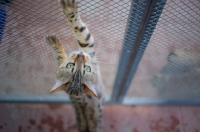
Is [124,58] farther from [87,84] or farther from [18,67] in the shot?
[18,67]

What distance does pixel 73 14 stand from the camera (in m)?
0.89

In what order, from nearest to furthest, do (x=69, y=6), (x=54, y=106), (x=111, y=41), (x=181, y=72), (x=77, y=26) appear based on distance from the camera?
1. (x=69, y=6)
2. (x=77, y=26)
3. (x=111, y=41)
4. (x=181, y=72)
5. (x=54, y=106)

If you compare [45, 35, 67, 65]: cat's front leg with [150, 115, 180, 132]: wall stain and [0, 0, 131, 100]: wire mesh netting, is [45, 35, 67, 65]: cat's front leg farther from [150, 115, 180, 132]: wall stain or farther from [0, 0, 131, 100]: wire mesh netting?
[150, 115, 180, 132]: wall stain

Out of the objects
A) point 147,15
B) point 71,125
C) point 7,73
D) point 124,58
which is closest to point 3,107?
point 7,73

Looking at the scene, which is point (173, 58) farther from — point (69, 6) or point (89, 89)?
point (69, 6)

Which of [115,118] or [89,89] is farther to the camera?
[115,118]

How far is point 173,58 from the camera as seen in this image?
48.3 inches

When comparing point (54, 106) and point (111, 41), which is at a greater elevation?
point (111, 41)

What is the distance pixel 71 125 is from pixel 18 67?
26.1 inches

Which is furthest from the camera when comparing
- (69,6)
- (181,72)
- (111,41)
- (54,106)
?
(54,106)

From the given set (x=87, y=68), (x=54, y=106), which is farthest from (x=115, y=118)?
(x=87, y=68)

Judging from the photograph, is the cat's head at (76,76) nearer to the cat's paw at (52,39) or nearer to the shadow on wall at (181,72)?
the cat's paw at (52,39)

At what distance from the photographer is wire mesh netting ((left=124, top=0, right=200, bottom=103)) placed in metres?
0.91

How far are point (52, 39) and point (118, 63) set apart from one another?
A: 1.54 feet
